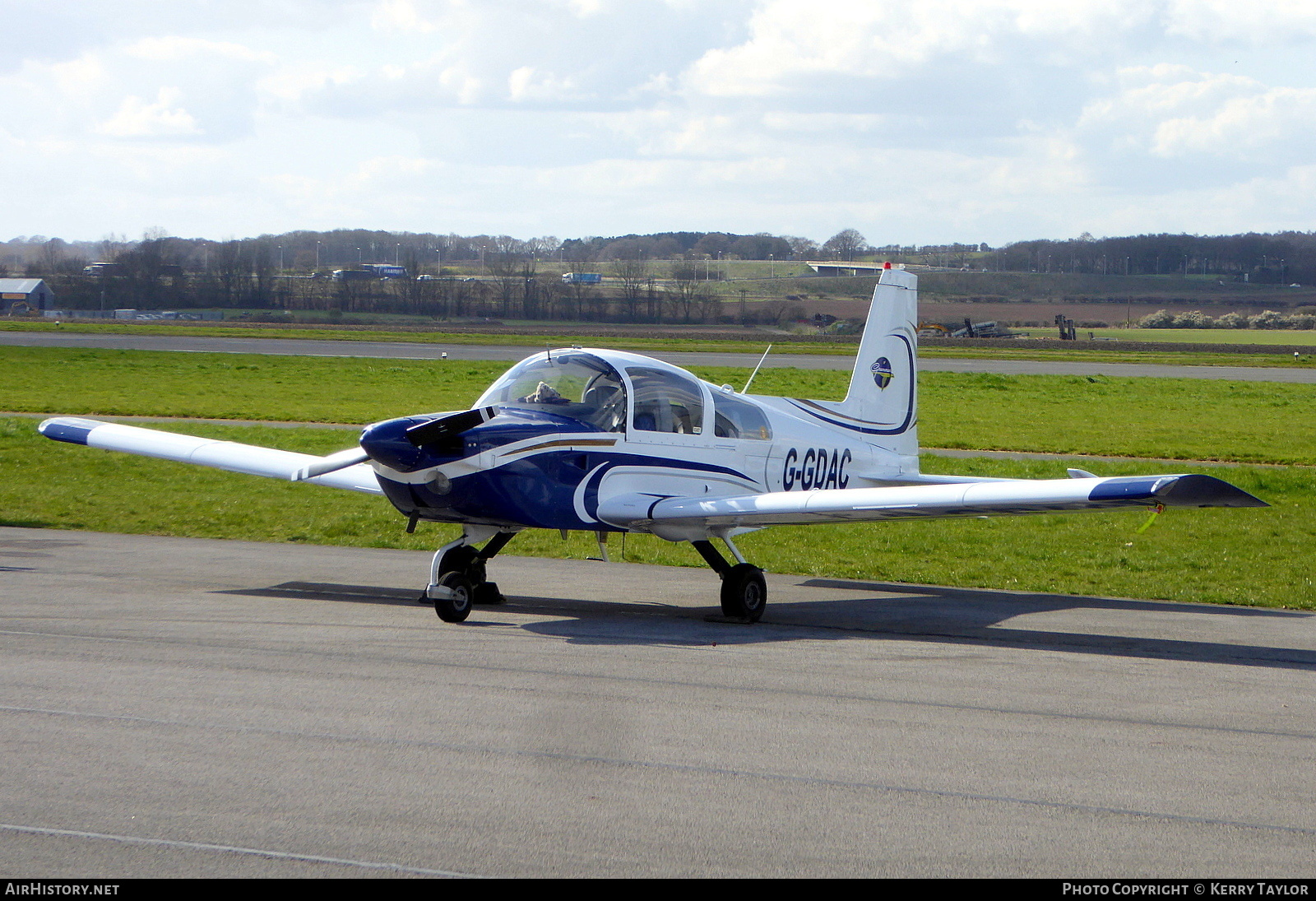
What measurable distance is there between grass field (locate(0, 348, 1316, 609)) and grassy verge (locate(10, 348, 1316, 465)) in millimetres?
169

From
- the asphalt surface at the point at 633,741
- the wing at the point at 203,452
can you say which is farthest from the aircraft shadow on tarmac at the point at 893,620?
the wing at the point at 203,452

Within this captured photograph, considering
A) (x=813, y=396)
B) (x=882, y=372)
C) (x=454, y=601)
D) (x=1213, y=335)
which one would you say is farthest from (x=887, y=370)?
(x=1213, y=335)

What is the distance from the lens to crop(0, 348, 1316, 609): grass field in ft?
47.5

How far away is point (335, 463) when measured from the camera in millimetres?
10445

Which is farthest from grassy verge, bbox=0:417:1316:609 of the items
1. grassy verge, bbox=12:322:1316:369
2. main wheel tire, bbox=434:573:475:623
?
grassy verge, bbox=12:322:1316:369

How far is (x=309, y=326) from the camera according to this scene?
9069 centimetres

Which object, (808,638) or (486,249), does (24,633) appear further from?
(486,249)

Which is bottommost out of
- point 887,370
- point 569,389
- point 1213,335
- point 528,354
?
point 528,354

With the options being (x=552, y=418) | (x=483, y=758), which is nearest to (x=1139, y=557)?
(x=552, y=418)

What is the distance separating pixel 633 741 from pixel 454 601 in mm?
3663

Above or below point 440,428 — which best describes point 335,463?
below

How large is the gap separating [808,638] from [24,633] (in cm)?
592

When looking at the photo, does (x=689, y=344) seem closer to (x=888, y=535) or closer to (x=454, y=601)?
(x=888, y=535)

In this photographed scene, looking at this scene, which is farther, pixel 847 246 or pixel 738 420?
pixel 847 246
